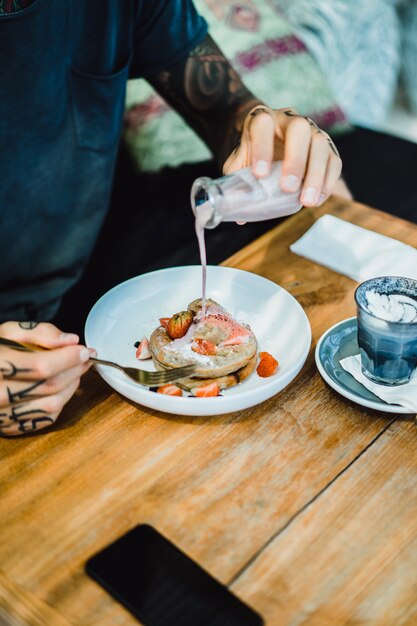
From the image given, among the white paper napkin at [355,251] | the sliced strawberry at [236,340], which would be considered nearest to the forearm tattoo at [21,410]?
the sliced strawberry at [236,340]

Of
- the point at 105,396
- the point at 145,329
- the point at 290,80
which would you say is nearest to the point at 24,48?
the point at 145,329

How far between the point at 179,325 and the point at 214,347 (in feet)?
0.25

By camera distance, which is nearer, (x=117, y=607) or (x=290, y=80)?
(x=117, y=607)

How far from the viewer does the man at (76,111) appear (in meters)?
1.41

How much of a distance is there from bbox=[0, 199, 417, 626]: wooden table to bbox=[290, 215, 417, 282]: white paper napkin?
14.6 inches

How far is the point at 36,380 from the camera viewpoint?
100 centimetres

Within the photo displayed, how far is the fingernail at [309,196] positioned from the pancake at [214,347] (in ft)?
0.83

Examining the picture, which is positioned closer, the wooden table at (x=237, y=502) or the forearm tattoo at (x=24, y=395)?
the wooden table at (x=237, y=502)

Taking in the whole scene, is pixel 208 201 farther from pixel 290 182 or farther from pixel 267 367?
pixel 267 367

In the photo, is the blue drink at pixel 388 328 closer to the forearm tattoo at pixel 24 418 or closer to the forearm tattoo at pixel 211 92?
the forearm tattoo at pixel 24 418

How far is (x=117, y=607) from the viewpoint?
80 centimetres

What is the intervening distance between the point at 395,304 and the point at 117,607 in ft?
2.03

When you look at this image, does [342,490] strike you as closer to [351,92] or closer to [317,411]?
[317,411]

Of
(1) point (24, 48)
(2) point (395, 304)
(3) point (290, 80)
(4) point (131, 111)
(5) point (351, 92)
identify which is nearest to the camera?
(2) point (395, 304)
